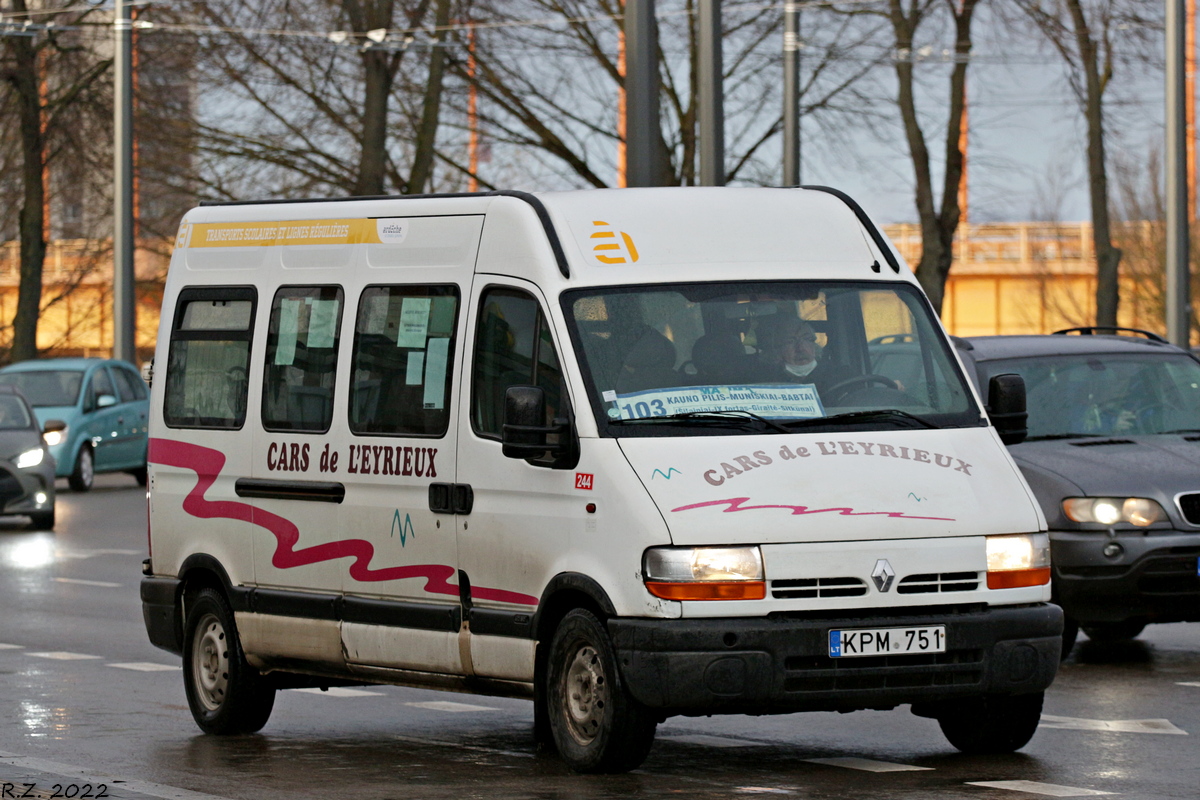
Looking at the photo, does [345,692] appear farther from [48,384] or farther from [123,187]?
[123,187]

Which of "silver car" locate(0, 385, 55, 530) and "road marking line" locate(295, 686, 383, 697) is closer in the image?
"road marking line" locate(295, 686, 383, 697)

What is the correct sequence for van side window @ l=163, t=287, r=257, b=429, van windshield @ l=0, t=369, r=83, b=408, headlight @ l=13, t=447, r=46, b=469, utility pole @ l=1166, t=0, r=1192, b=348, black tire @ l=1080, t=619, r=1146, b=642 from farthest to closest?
1. van windshield @ l=0, t=369, r=83, b=408
2. utility pole @ l=1166, t=0, r=1192, b=348
3. headlight @ l=13, t=447, r=46, b=469
4. black tire @ l=1080, t=619, r=1146, b=642
5. van side window @ l=163, t=287, r=257, b=429

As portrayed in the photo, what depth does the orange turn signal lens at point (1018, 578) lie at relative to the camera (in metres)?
8.62

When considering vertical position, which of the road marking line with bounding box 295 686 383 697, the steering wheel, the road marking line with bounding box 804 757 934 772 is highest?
the steering wheel

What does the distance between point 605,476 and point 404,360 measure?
4.99 ft

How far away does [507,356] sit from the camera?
9.27 metres

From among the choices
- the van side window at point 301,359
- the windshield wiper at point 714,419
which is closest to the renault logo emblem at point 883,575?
the windshield wiper at point 714,419

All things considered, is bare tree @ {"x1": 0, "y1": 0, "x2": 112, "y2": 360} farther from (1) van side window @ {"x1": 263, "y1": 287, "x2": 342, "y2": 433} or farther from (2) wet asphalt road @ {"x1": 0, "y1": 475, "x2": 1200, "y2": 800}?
(1) van side window @ {"x1": 263, "y1": 287, "x2": 342, "y2": 433}

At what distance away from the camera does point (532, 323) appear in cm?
916

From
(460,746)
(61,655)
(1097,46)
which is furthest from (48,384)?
(460,746)

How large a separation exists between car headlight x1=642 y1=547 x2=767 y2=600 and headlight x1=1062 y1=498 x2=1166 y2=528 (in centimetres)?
412

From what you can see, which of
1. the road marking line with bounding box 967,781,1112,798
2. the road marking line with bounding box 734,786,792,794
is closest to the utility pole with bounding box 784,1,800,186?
the road marking line with bounding box 967,781,1112,798

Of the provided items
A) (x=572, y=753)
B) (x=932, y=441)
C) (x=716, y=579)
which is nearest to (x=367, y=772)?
(x=572, y=753)

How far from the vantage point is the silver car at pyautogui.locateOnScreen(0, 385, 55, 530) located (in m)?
23.4
